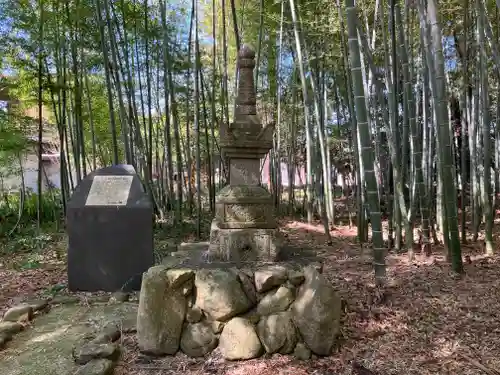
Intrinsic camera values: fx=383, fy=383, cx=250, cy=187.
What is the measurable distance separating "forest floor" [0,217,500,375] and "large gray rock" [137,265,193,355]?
88mm

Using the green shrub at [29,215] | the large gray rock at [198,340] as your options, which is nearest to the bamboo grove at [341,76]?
the green shrub at [29,215]

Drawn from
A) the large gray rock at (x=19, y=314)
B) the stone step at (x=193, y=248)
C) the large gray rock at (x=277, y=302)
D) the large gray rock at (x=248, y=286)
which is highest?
the stone step at (x=193, y=248)

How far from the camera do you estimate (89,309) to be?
3230mm

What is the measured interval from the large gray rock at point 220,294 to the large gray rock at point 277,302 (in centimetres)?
9

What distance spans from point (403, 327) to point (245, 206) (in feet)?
4.17

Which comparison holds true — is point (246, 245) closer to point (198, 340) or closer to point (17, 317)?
point (198, 340)

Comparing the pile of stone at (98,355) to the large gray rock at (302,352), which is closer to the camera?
the pile of stone at (98,355)

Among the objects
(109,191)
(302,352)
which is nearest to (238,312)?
A: (302,352)

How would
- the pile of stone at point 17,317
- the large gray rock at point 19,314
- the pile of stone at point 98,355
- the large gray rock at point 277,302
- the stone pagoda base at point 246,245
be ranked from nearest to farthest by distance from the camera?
the pile of stone at point 98,355 < the large gray rock at point 277,302 < the stone pagoda base at point 246,245 < the pile of stone at point 17,317 < the large gray rock at point 19,314

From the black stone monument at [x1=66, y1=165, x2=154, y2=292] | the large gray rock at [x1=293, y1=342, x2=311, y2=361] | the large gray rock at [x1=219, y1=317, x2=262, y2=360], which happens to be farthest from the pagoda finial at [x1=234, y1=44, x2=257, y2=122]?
the black stone monument at [x1=66, y1=165, x2=154, y2=292]

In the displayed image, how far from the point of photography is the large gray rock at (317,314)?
2.21 metres

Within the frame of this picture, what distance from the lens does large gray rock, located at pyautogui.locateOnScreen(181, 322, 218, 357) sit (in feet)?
7.43

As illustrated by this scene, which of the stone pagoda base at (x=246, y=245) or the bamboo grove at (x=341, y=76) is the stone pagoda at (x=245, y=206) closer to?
the stone pagoda base at (x=246, y=245)

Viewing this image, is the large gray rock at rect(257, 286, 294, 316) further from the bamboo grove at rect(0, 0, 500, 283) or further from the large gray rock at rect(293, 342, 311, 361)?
the bamboo grove at rect(0, 0, 500, 283)
